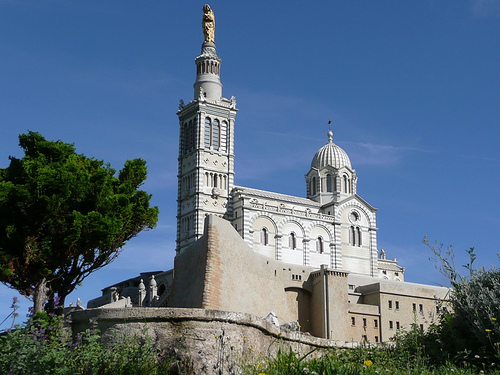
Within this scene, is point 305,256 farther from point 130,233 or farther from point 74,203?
point 74,203

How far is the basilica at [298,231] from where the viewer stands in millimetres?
35406

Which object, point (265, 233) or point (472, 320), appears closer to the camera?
point (472, 320)

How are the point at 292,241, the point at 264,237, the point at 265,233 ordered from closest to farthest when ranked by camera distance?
1. the point at 264,237
2. the point at 265,233
3. the point at 292,241

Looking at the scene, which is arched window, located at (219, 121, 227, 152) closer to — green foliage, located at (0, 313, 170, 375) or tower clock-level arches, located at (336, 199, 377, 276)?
tower clock-level arches, located at (336, 199, 377, 276)

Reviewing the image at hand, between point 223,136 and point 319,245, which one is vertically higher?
point 223,136

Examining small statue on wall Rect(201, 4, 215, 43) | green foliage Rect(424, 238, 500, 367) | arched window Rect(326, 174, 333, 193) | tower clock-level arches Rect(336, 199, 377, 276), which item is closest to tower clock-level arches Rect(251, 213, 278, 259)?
tower clock-level arches Rect(336, 199, 377, 276)

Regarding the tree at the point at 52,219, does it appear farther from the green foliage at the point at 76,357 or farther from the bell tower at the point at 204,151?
the bell tower at the point at 204,151

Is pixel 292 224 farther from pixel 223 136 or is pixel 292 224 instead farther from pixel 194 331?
pixel 194 331

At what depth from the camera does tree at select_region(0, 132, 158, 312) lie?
75.5 ft

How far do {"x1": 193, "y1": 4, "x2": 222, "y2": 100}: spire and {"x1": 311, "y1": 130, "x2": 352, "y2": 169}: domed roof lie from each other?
A: 11.0m

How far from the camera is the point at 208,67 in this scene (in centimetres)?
6200

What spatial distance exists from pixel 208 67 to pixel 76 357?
53.1 meters

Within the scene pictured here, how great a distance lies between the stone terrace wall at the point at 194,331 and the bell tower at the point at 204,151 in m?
43.1

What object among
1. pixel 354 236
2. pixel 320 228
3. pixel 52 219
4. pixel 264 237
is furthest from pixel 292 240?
pixel 52 219
